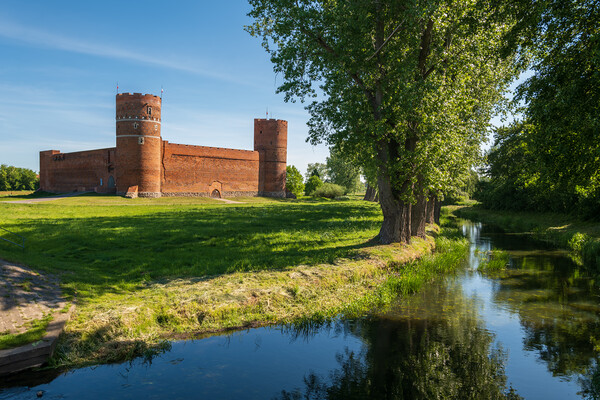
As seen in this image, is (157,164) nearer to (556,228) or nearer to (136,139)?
(136,139)

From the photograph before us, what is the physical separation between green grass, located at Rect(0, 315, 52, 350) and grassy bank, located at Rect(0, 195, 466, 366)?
37cm

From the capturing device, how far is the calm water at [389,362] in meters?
5.77

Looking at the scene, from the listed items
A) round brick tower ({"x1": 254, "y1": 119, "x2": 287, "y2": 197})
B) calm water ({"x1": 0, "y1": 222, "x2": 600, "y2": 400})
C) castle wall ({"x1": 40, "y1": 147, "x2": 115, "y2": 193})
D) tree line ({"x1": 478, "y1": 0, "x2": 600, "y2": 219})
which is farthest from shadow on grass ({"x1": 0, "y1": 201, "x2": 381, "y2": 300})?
round brick tower ({"x1": 254, "y1": 119, "x2": 287, "y2": 197})

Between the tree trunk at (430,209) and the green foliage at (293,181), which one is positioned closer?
the tree trunk at (430,209)

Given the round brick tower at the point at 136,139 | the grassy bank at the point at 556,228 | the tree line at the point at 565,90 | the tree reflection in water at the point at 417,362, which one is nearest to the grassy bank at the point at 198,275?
the tree reflection in water at the point at 417,362

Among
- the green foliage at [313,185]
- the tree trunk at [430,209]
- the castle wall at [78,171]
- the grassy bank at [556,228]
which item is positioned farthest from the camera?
the green foliage at [313,185]

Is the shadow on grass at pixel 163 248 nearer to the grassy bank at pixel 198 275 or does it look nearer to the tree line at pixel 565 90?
the grassy bank at pixel 198 275

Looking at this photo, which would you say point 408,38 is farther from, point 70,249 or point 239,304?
point 70,249

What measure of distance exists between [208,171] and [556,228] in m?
40.0

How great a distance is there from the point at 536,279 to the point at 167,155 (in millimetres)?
Answer: 43896

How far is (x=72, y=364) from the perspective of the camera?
20.2 ft

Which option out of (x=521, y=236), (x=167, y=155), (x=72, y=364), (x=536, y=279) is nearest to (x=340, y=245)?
(x=536, y=279)

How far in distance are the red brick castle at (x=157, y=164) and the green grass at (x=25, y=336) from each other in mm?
40065

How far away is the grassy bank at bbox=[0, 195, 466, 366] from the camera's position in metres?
7.32
